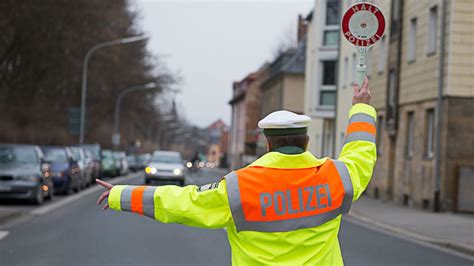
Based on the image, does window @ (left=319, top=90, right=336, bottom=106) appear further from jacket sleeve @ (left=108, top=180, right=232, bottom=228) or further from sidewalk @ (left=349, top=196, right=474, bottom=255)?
jacket sleeve @ (left=108, top=180, right=232, bottom=228)

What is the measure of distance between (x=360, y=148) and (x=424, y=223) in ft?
56.9

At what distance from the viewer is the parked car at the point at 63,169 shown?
27.5 m

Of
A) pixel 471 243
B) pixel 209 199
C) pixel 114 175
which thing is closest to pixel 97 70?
pixel 114 175

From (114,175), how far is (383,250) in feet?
119

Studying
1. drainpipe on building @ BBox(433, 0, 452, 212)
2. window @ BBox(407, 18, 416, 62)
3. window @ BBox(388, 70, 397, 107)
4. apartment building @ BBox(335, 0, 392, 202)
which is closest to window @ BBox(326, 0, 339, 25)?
apartment building @ BBox(335, 0, 392, 202)

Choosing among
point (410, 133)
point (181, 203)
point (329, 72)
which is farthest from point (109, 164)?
point (181, 203)

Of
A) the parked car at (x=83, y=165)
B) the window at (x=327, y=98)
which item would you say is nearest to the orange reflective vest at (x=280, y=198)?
→ the parked car at (x=83, y=165)

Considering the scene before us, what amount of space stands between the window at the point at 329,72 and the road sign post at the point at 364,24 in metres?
37.3

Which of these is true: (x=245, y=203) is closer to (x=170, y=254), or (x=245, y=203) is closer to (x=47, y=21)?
(x=170, y=254)

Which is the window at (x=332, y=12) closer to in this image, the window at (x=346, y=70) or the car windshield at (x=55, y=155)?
the window at (x=346, y=70)

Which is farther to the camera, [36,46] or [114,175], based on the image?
[114,175]

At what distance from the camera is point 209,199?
3920mm

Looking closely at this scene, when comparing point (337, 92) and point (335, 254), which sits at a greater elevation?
point (337, 92)

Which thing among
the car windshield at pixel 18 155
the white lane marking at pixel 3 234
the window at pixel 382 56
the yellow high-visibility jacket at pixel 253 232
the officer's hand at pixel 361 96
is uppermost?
the window at pixel 382 56
